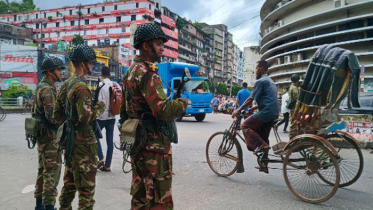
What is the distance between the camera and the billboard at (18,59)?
42969mm

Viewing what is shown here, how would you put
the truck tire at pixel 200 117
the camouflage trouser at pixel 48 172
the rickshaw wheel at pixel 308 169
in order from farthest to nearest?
the truck tire at pixel 200 117
the rickshaw wheel at pixel 308 169
the camouflage trouser at pixel 48 172

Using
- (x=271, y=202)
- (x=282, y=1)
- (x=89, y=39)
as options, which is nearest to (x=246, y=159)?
(x=271, y=202)

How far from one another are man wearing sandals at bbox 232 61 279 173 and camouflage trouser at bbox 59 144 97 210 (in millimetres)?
2719

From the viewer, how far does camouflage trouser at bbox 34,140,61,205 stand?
3.28m

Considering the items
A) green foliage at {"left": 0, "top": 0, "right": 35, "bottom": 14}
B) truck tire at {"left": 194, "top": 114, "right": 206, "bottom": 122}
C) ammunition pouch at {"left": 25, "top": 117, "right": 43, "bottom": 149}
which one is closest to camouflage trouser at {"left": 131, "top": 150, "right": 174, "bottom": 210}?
ammunition pouch at {"left": 25, "top": 117, "right": 43, "bottom": 149}

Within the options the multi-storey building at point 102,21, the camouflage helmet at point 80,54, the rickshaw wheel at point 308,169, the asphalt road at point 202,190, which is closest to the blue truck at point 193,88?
the asphalt road at point 202,190

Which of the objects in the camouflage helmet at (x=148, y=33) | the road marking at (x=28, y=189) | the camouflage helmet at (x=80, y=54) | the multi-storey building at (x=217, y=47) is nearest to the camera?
the camouflage helmet at (x=148, y=33)

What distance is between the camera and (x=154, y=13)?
229 ft

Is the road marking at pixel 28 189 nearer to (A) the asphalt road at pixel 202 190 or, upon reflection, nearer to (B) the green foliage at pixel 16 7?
(A) the asphalt road at pixel 202 190

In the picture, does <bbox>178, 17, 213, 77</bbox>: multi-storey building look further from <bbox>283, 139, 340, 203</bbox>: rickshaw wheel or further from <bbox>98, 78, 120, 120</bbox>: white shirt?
<bbox>283, 139, 340, 203</bbox>: rickshaw wheel

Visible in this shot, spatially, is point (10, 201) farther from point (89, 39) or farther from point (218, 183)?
point (89, 39)

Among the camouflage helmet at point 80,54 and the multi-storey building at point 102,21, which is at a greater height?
the multi-storey building at point 102,21

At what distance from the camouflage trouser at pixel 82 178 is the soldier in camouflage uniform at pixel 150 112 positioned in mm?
599

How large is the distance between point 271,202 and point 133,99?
2580 millimetres
